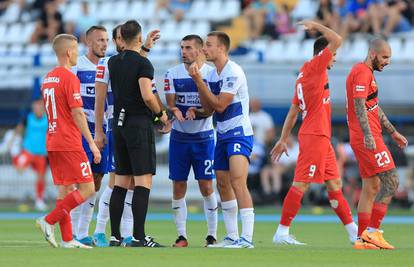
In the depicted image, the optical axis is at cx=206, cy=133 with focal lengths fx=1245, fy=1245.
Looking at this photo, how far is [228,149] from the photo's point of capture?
46.8ft

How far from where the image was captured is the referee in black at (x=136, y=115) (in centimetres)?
1372

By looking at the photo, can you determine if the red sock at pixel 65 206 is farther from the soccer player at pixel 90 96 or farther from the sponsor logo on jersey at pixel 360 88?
the sponsor logo on jersey at pixel 360 88

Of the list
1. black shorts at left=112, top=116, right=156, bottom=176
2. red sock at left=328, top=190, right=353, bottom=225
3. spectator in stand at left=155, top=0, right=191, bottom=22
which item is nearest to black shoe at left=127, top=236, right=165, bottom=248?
black shorts at left=112, top=116, right=156, bottom=176

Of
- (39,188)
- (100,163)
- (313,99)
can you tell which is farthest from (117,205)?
(39,188)

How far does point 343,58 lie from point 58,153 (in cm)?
1478

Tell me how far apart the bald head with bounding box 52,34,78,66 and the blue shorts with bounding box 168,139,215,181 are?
1.89m

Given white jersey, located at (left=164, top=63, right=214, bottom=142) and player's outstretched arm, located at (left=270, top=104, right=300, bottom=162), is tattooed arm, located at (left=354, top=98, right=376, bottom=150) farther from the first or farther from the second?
white jersey, located at (left=164, top=63, right=214, bottom=142)

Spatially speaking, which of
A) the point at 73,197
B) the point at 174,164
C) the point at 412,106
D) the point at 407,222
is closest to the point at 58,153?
the point at 73,197

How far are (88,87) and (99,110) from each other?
1.08m

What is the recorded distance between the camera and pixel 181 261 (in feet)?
38.4

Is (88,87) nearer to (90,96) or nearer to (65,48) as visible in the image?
(90,96)

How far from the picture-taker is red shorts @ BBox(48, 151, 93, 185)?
13531mm

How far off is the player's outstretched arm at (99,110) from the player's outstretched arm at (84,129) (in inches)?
42.1

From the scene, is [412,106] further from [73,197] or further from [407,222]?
[73,197]
